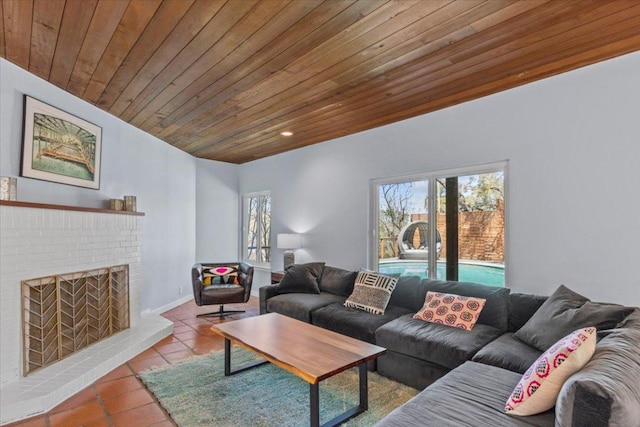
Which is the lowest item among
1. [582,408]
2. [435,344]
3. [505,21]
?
[435,344]

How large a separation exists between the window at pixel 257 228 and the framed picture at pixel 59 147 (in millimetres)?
2800

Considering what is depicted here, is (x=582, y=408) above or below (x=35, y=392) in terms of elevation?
above

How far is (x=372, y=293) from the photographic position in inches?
134

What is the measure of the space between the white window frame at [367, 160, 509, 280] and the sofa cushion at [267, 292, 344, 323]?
71 centimetres

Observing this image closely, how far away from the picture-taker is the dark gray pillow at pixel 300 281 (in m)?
4.14

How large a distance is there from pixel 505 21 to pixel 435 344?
2142mm

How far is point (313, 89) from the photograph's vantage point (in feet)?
9.51

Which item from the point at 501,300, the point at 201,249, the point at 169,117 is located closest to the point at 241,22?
the point at 169,117

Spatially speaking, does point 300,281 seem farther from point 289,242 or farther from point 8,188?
point 8,188

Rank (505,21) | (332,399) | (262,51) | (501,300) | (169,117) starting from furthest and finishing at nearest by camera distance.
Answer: (169,117) < (501,300) < (332,399) < (262,51) < (505,21)

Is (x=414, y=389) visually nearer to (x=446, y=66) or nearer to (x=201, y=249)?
(x=446, y=66)

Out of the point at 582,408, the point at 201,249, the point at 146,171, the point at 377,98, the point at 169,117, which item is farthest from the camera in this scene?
the point at 201,249

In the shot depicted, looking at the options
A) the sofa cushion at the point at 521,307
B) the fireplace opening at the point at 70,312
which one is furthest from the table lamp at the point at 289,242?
the sofa cushion at the point at 521,307

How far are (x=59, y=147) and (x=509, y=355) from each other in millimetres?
4058
